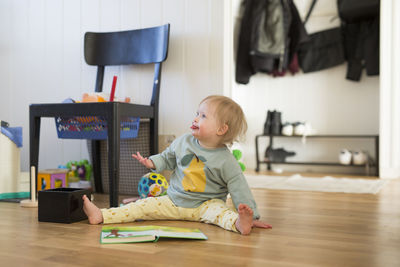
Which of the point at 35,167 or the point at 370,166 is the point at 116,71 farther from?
the point at 370,166

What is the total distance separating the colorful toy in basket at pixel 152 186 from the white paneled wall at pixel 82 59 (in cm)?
45

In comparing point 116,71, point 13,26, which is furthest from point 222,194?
point 13,26

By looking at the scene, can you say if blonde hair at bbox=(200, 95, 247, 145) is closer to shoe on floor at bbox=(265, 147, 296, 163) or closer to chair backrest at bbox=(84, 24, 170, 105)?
chair backrest at bbox=(84, 24, 170, 105)

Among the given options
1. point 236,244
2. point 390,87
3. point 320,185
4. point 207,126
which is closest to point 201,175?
point 207,126

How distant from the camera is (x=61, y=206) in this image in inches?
60.7

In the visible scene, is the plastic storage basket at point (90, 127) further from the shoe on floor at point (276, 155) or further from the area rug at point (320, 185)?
the shoe on floor at point (276, 155)

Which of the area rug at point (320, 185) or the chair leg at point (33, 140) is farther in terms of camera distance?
the area rug at point (320, 185)

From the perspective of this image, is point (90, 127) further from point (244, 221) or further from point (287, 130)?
point (287, 130)

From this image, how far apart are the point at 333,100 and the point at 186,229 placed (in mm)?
3002

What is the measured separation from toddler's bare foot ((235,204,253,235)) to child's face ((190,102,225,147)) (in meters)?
0.33

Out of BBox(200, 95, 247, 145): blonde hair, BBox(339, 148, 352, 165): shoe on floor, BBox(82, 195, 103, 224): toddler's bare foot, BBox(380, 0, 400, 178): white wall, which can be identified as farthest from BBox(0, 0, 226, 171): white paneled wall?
BBox(339, 148, 352, 165): shoe on floor

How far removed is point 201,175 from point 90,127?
0.69 metres

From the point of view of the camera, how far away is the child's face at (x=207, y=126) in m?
1.57

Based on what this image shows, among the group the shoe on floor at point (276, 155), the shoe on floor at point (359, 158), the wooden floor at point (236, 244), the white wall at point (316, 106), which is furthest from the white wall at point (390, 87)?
the wooden floor at point (236, 244)
